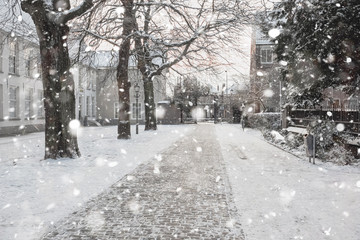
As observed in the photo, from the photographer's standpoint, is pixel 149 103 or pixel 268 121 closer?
pixel 268 121

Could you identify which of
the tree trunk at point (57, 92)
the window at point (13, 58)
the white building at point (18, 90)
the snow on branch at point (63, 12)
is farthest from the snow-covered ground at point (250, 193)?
the window at point (13, 58)

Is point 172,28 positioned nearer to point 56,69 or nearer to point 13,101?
point 56,69

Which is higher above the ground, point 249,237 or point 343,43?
point 343,43

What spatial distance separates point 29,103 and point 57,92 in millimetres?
15925

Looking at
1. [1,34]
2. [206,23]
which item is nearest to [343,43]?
[206,23]

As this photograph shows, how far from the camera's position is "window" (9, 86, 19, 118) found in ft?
69.4

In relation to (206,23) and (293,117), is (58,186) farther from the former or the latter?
(293,117)

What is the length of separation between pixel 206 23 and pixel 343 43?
19.1ft

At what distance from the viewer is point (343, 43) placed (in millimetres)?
8648

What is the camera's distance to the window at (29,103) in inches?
911

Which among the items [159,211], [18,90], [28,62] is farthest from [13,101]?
[159,211]

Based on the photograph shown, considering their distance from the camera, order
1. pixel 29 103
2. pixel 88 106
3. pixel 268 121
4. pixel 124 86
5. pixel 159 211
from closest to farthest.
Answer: pixel 159 211 → pixel 124 86 → pixel 29 103 → pixel 268 121 → pixel 88 106

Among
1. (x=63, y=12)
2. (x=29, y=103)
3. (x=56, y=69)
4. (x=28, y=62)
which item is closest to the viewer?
(x=63, y=12)

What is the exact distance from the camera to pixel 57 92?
31.2 feet
